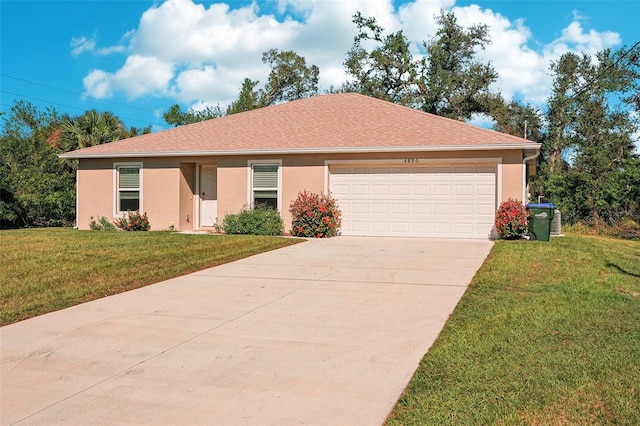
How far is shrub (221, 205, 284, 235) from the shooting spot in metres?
16.3

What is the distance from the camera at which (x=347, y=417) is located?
12.4ft

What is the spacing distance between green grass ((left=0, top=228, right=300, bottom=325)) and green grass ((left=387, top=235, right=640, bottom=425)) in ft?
17.5

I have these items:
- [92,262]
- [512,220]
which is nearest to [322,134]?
[512,220]

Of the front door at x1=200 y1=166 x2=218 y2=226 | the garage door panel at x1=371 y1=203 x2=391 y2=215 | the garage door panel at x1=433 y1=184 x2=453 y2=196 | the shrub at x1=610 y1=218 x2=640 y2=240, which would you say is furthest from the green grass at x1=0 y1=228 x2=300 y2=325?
the shrub at x1=610 y1=218 x2=640 y2=240

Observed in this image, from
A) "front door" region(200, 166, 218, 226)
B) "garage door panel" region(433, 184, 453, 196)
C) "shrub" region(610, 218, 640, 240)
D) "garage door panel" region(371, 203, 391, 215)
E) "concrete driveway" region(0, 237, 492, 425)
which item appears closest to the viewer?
"concrete driveway" region(0, 237, 492, 425)

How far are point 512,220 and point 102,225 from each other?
13180 millimetres

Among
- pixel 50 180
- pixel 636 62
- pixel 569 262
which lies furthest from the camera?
pixel 636 62

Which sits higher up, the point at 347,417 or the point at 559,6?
the point at 559,6

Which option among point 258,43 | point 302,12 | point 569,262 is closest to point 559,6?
point 302,12

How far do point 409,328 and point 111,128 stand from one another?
2137 cm

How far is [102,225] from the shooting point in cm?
1836

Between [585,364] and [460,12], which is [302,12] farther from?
[585,364]

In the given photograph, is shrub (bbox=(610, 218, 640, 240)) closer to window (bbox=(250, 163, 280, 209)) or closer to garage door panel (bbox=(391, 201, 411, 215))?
garage door panel (bbox=(391, 201, 411, 215))

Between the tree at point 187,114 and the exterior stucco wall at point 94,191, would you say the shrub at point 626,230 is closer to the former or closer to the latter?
the exterior stucco wall at point 94,191
